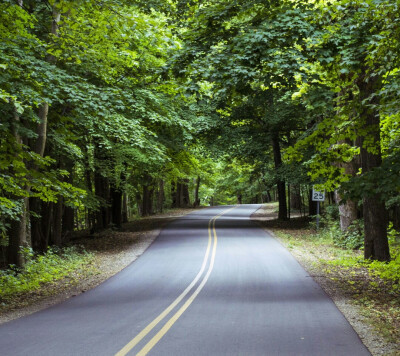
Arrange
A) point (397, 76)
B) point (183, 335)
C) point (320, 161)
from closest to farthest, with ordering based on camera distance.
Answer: point (183, 335) < point (397, 76) < point (320, 161)

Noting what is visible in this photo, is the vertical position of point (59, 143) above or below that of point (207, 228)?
above

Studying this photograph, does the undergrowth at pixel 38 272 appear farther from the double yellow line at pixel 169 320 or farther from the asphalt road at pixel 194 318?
the double yellow line at pixel 169 320

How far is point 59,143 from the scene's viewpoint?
634 inches

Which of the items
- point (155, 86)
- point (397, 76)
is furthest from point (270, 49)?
point (155, 86)

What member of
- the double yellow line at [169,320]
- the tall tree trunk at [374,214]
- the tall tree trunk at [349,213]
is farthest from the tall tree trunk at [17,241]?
the tall tree trunk at [349,213]

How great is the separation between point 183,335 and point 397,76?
6421 millimetres

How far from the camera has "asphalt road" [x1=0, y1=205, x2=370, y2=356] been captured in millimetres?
6043

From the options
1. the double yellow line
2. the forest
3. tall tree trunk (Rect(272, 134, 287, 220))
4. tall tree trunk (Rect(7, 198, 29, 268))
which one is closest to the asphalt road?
the double yellow line

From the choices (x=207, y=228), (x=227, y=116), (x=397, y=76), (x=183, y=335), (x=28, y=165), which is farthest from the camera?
(x=227, y=116)

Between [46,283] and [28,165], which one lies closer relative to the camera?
[46,283]

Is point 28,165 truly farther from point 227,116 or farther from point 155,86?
point 227,116

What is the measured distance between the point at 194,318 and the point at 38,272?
24.5ft

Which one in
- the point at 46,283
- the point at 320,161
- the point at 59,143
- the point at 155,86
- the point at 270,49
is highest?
the point at 155,86

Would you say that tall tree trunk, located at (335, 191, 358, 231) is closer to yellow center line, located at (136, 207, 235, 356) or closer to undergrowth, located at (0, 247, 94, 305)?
yellow center line, located at (136, 207, 235, 356)
